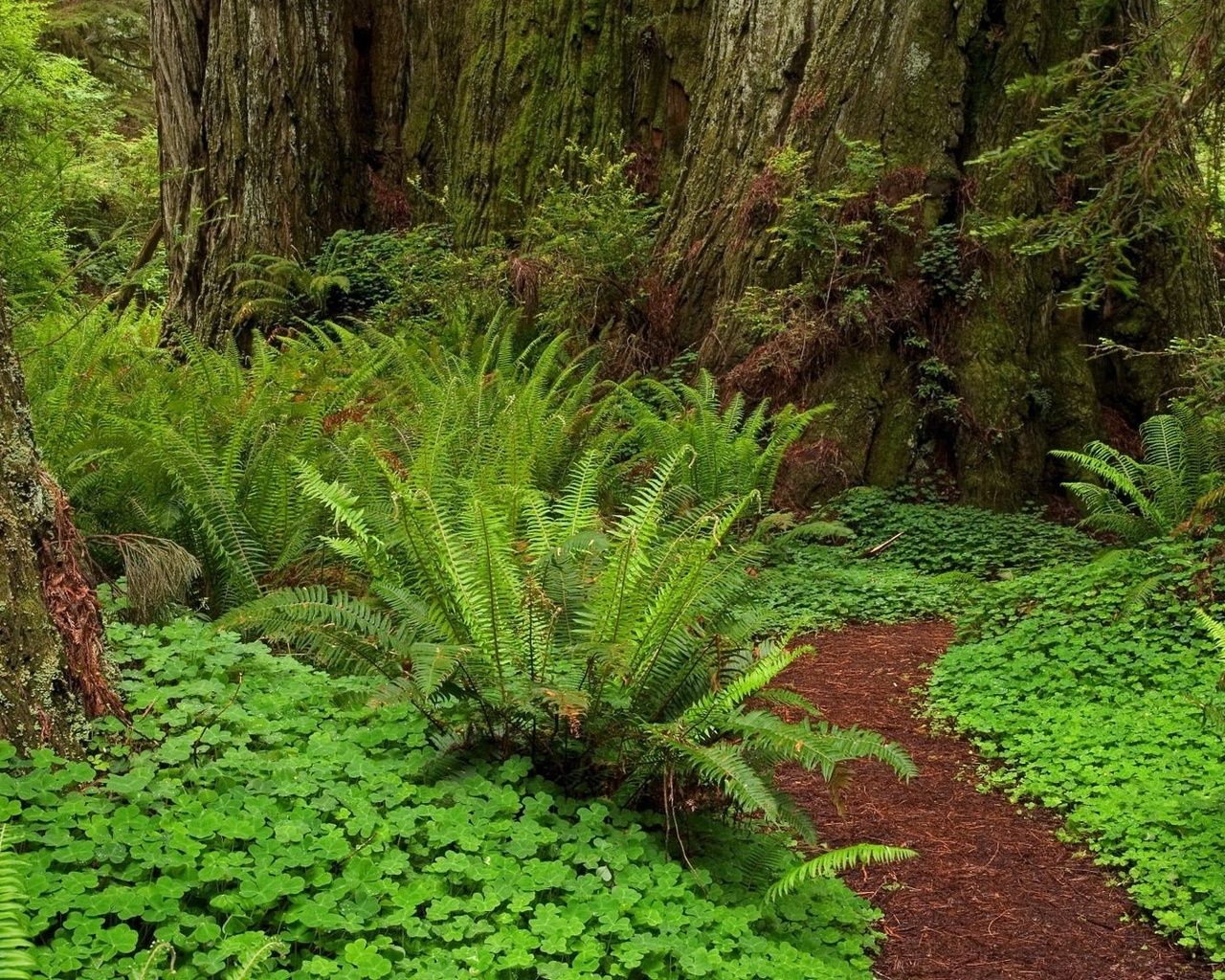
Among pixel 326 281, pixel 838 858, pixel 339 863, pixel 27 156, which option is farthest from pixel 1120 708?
pixel 326 281

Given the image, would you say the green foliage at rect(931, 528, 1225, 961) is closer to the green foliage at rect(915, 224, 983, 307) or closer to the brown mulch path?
the brown mulch path

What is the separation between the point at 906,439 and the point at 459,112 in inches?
248

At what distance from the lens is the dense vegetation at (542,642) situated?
2498 mm

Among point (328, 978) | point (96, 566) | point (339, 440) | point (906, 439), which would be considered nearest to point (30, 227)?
point (339, 440)

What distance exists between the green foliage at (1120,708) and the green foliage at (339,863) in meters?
1.11

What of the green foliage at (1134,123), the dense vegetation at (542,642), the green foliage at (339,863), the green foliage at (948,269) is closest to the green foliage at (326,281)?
the dense vegetation at (542,642)

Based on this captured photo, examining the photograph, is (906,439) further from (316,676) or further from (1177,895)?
(316,676)

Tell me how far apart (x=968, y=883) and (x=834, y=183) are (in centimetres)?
561

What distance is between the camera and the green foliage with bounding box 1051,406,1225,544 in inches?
239

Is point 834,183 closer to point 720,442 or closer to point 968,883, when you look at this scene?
point 720,442

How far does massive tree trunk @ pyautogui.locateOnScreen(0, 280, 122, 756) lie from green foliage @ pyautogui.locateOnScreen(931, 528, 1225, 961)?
334 centimetres

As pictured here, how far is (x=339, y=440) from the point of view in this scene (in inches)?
207

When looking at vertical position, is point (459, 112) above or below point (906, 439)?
above

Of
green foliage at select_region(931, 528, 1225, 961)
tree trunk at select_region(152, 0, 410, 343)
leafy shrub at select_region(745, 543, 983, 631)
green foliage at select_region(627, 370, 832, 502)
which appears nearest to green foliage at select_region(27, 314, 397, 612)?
green foliage at select_region(627, 370, 832, 502)
